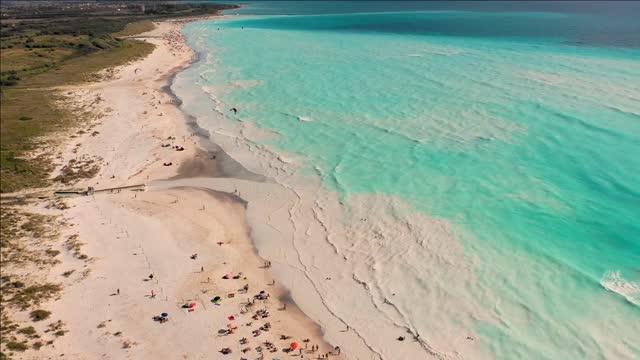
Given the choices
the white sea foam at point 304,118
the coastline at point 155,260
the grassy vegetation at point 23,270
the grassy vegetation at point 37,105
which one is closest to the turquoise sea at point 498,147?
the white sea foam at point 304,118

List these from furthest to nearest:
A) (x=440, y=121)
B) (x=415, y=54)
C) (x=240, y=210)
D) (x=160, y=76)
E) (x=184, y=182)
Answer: (x=415, y=54) < (x=160, y=76) < (x=440, y=121) < (x=184, y=182) < (x=240, y=210)

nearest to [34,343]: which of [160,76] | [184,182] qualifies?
[184,182]

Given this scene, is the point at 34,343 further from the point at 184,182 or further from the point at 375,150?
the point at 375,150

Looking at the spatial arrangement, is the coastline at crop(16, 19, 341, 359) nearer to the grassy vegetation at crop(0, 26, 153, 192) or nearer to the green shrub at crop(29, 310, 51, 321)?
the green shrub at crop(29, 310, 51, 321)

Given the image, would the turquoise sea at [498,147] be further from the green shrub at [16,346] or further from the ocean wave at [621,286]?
the green shrub at [16,346]

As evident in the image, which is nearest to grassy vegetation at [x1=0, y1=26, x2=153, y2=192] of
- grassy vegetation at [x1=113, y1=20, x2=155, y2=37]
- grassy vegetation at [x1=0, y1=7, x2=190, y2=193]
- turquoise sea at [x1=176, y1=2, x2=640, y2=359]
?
grassy vegetation at [x1=0, y1=7, x2=190, y2=193]

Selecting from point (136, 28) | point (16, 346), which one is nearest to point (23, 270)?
point (16, 346)
